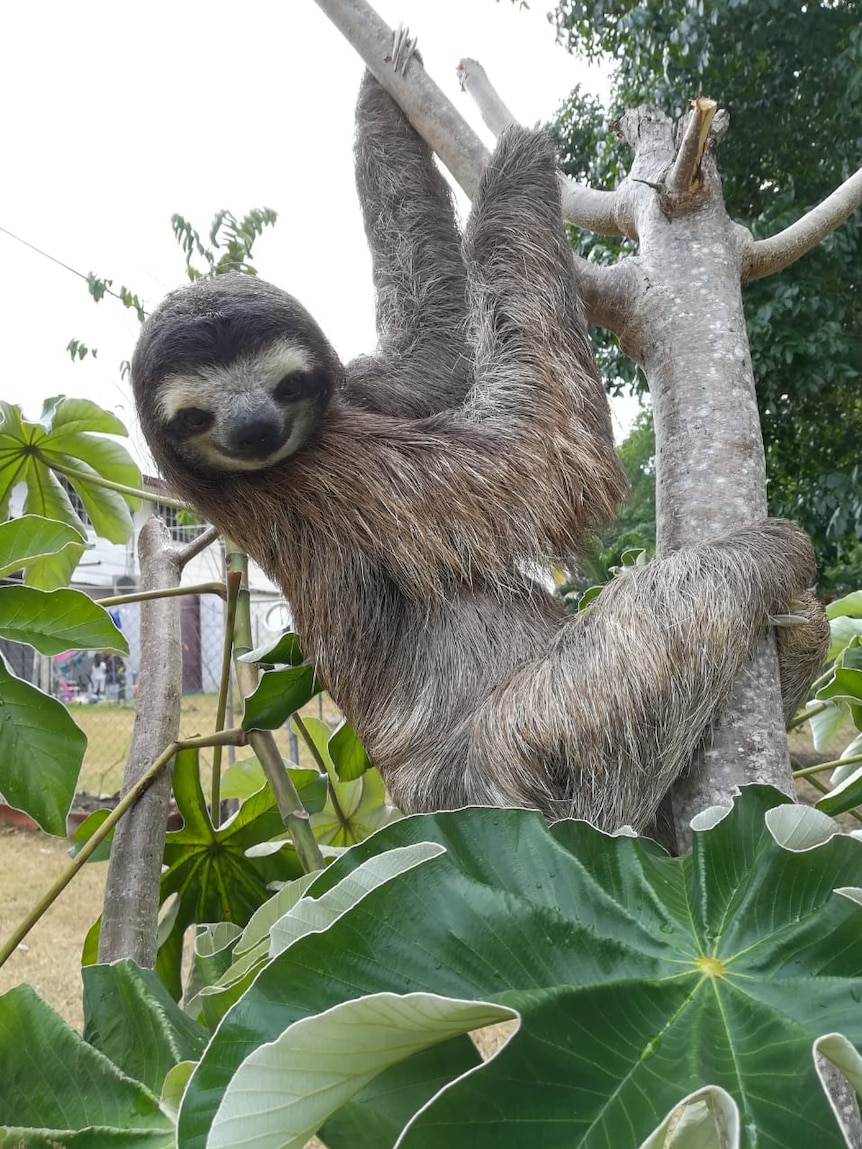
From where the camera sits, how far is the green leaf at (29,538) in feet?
7.71

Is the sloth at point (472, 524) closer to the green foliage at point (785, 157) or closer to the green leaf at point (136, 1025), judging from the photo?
the green leaf at point (136, 1025)

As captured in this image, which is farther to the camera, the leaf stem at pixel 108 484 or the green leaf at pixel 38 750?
the leaf stem at pixel 108 484

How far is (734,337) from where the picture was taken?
100 inches

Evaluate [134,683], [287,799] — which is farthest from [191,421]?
[134,683]

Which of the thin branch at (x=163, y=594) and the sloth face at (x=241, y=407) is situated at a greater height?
the sloth face at (x=241, y=407)

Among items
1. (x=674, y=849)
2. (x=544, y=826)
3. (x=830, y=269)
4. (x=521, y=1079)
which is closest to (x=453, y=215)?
(x=674, y=849)

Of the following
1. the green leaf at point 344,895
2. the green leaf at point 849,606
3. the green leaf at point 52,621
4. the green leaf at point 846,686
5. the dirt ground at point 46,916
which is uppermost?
the green leaf at point 52,621

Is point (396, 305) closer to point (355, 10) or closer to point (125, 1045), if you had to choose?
point (355, 10)

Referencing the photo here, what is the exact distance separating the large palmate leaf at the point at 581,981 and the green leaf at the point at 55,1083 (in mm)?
492

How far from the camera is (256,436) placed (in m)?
2.81

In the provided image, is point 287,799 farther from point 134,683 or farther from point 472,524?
point 134,683

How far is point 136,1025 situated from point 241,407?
5.96ft

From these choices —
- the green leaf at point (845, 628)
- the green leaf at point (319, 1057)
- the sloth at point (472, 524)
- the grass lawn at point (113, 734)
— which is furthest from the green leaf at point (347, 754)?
the grass lawn at point (113, 734)

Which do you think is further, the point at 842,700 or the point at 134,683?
the point at 134,683
